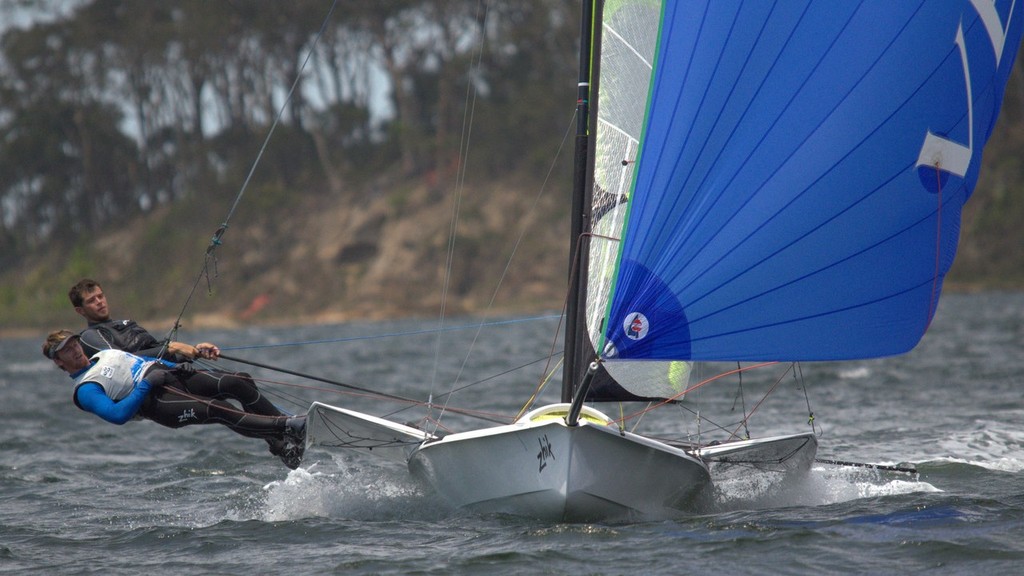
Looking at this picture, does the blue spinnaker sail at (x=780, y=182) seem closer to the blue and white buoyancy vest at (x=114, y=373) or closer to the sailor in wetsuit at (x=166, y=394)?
the sailor in wetsuit at (x=166, y=394)

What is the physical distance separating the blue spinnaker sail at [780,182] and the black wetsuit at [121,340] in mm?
3059

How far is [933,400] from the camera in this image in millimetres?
13094

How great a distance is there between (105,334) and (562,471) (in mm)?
3292

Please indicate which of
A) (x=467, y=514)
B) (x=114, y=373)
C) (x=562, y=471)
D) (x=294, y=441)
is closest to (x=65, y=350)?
(x=114, y=373)

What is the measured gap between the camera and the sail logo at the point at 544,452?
653cm

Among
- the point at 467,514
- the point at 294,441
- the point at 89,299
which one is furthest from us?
the point at 89,299

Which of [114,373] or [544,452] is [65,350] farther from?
[544,452]

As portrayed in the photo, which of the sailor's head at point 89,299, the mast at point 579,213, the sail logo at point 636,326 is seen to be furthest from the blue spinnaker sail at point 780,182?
the sailor's head at point 89,299

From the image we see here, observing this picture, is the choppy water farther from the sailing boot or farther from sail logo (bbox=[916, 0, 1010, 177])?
sail logo (bbox=[916, 0, 1010, 177])

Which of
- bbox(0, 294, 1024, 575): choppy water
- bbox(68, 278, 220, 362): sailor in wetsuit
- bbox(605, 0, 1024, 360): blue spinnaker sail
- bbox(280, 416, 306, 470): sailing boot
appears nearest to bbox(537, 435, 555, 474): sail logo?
bbox(0, 294, 1024, 575): choppy water

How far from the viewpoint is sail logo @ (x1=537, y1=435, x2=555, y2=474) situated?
6.53m

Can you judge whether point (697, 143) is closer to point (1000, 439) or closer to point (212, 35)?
point (1000, 439)

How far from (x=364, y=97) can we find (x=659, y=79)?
152 feet

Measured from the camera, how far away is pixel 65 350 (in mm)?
7266
